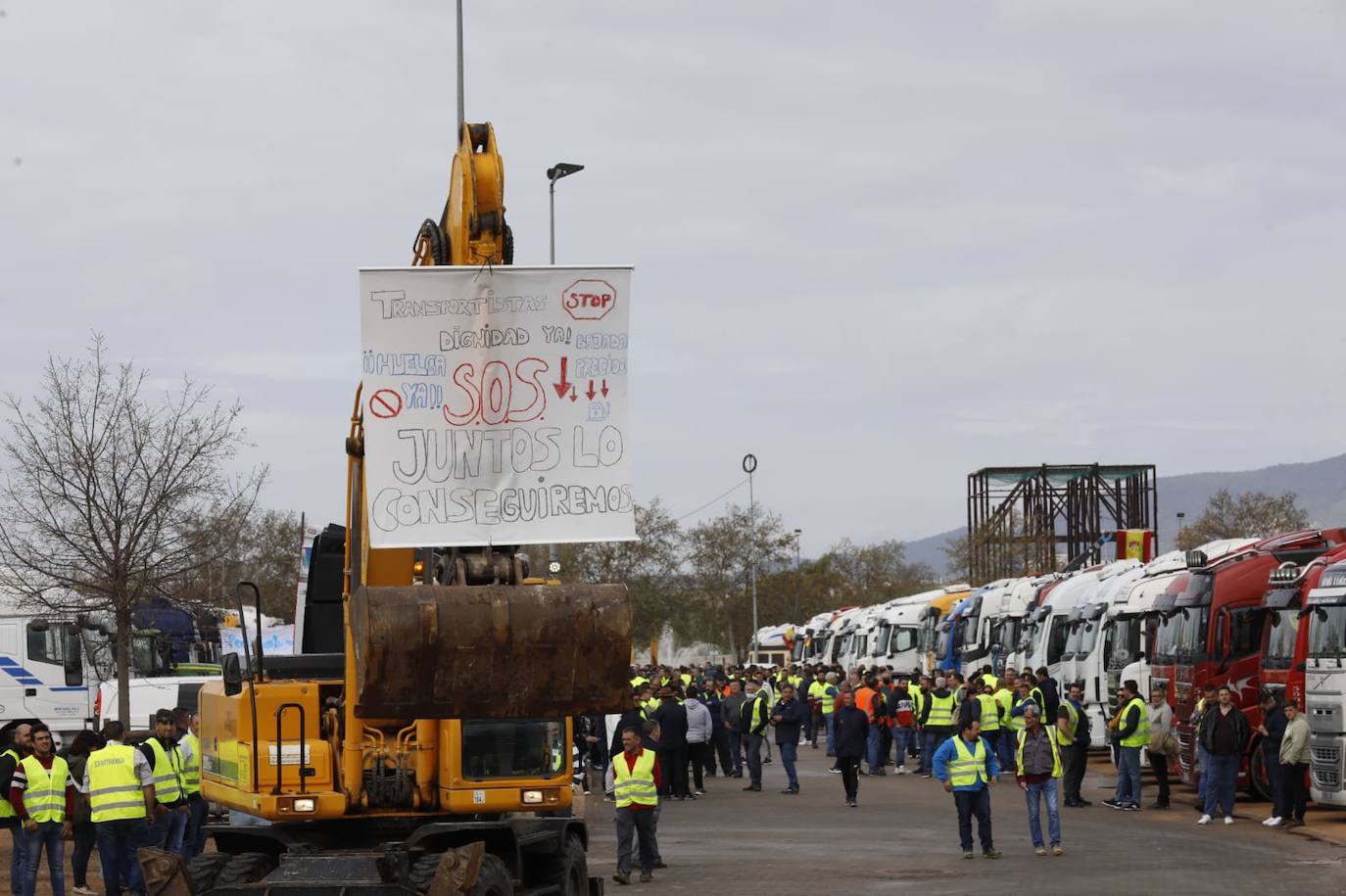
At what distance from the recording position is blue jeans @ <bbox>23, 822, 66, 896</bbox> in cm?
1738

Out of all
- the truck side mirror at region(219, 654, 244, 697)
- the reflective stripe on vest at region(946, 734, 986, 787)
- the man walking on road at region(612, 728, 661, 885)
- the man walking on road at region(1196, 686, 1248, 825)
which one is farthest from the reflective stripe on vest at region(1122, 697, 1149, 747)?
the truck side mirror at region(219, 654, 244, 697)

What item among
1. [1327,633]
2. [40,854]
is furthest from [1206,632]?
[40,854]

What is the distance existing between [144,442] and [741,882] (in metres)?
15.2

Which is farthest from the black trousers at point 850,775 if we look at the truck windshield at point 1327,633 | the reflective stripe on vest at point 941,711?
the truck windshield at point 1327,633

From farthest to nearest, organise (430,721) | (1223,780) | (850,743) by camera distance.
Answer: (850,743)
(1223,780)
(430,721)

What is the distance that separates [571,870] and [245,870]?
240 centimetres

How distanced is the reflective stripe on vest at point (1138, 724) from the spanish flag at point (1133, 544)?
58.8 feet

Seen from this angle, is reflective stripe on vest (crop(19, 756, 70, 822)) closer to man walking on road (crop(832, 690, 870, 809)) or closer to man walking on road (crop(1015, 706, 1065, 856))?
man walking on road (crop(1015, 706, 1065, 856))

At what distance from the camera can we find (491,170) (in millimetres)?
12281

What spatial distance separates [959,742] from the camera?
2053 centimetres

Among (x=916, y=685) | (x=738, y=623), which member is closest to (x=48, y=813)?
(x=916, y=685)

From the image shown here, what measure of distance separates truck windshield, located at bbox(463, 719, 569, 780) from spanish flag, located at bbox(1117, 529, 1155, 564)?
33.3 metres

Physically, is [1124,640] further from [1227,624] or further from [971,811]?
[971,811]

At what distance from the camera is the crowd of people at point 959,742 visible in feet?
67.2
